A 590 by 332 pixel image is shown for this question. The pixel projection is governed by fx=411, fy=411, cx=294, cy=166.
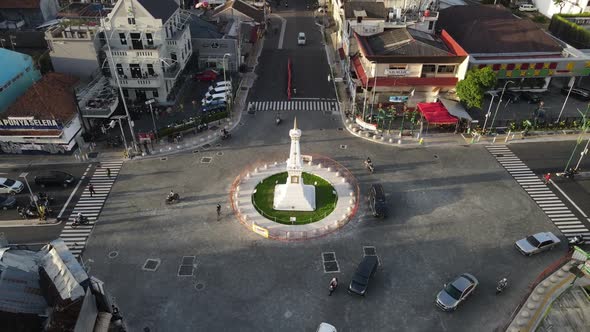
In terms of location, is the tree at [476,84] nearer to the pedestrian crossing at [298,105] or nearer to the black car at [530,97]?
the black car at [530,97]

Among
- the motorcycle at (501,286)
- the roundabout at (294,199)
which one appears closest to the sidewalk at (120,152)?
the roundabout at (294,199)

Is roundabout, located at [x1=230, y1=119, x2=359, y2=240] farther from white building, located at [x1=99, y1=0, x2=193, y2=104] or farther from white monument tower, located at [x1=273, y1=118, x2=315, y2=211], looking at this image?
white building, located at [x1=99, y1=0, x2=193, y2=104]

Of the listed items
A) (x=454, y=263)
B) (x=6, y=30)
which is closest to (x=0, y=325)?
(x=454, y=263)

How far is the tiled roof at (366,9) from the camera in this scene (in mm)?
75875

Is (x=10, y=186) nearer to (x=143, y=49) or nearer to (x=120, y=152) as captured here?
(x=120, y=152)

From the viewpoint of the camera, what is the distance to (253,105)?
68.1m

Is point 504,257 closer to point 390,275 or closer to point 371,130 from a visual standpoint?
Answer: point 390,275

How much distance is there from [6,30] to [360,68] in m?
75.1

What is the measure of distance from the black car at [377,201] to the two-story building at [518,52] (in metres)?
30.7

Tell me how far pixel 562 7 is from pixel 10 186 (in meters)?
120

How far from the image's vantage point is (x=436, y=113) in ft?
197

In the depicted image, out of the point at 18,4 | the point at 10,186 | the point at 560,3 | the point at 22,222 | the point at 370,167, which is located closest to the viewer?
the point at 22,222

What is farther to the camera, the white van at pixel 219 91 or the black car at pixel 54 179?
the white van at pixel 219 91

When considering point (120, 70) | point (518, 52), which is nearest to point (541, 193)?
point (518, 52)
